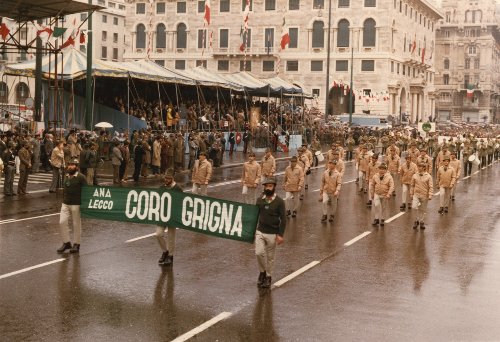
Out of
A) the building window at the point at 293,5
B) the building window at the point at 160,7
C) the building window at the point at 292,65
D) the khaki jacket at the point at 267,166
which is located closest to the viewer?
the khaki jacket at the point at 267,166

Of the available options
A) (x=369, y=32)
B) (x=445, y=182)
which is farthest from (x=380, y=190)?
(x=369, y=32)

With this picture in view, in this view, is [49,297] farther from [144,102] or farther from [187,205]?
[144,102]

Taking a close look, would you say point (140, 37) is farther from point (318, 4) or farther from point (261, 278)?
point (261, 278)

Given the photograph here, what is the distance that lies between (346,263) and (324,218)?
5.07 m

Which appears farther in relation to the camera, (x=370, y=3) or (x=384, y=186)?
(x=370, y=3)

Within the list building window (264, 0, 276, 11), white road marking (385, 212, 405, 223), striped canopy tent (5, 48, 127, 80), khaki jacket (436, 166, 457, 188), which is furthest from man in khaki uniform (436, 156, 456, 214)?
building window (264, 0, 276, 11)

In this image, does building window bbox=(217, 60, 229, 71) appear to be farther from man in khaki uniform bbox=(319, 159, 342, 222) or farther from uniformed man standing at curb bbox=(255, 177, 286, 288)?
uniformed man standing at curb bbox=(255, 177, 286, 288)

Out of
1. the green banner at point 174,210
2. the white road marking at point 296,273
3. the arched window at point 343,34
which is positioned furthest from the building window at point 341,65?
the green banner at point 174,210

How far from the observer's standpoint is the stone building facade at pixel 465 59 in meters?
133

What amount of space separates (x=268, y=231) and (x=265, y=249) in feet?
1.00

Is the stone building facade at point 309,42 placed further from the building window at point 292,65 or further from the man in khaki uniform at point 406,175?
the man in khaki uniform at point 406,175

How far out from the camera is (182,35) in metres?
87.1

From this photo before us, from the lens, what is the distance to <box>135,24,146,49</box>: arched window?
88750 millimetres

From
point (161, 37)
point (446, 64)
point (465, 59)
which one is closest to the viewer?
point (161, 37)
